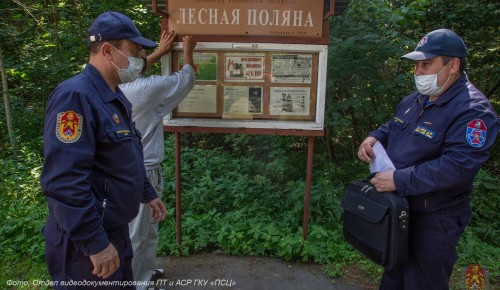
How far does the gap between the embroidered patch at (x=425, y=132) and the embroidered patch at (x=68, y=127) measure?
1.86 metres

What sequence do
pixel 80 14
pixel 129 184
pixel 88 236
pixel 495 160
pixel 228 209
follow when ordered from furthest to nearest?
1. pixel 80 14
2. pixel 495 160
3. pixel 228 209
4. pixel 129 184
5. pixel 88 236

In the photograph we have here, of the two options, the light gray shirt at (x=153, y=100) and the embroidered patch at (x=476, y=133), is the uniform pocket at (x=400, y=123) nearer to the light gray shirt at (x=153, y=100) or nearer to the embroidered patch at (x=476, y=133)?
the embroidered patch at (x=476, y=133)

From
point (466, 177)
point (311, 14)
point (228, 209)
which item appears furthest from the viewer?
point (228, 209)

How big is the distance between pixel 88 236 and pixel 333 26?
12.7 ft

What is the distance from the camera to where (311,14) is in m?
3.26

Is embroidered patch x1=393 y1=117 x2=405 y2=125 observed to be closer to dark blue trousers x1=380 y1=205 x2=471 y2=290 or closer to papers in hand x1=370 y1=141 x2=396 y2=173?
papers in hand x1=370 y1=141 x2=396 y2=173

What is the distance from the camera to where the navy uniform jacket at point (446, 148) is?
2016 millimetres

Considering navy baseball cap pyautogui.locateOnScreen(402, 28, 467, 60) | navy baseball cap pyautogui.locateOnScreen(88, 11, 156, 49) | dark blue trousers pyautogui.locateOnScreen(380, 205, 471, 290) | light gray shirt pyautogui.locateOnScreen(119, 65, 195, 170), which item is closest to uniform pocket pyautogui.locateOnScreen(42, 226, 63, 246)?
navy baseball cap pyautogui.locateOnScreen(88, 11, 156, 49)

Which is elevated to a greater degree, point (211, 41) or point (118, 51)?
point (211, 41)

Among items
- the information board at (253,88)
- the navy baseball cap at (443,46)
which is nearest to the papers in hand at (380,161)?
the navy baseball cap at (443,46)

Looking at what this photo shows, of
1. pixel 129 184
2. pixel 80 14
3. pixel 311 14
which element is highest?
pixel 80 14

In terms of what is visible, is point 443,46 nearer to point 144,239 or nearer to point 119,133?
point 119,133

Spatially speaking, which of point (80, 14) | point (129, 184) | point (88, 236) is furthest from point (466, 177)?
point (80, 14)

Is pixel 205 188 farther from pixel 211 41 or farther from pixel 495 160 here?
pixel 495 160
